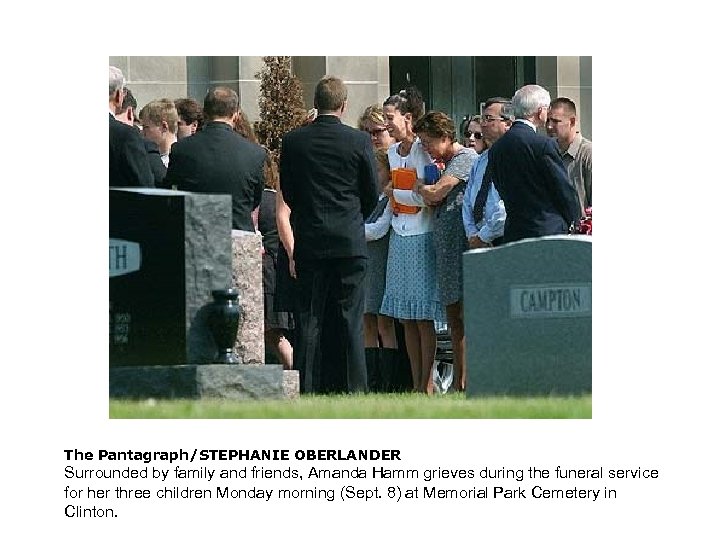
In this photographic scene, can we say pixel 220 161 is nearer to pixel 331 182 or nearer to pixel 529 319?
pixel 331 182

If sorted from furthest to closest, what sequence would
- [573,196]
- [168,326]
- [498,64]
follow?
[498,64] < [573,196] < [168,326]

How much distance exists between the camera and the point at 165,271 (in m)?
10.4

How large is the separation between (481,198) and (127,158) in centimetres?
240

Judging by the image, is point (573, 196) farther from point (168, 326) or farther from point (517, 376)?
point (168, 326)

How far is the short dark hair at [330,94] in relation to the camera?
1140cm

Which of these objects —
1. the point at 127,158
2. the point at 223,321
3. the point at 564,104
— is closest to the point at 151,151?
the point at 127,158

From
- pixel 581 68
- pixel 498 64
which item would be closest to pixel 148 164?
pixel 581 68

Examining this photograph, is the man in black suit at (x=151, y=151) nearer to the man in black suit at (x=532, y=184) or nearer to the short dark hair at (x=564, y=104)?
the man in black suit at (x=532, y=184)

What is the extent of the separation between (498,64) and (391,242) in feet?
18.1

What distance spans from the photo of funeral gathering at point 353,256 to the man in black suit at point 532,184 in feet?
0.04

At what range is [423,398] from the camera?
36.0 feet

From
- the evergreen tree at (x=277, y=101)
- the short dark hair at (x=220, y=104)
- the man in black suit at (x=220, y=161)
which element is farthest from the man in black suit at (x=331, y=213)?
the evergreen tree at (x=277, y=101)

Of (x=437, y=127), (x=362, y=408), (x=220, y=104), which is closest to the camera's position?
(x=362, y=408)

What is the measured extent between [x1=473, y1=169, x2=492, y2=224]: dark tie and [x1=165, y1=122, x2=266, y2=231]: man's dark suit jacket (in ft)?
4.77
